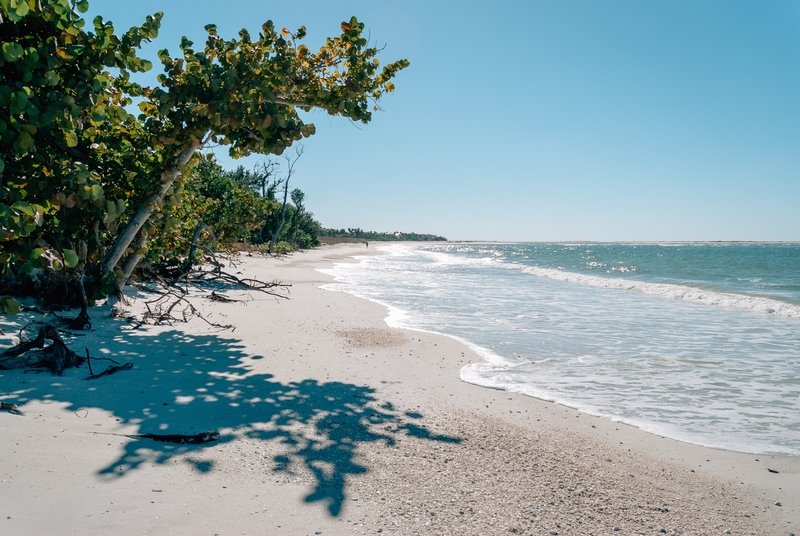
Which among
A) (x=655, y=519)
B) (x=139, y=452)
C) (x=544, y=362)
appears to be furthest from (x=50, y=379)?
(x=544, y=362)

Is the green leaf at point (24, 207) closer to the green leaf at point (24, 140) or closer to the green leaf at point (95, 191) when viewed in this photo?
the green leaf at point (24, 140)

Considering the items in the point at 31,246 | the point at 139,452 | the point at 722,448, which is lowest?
the point at 722,448

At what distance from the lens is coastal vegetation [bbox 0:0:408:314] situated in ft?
10.4

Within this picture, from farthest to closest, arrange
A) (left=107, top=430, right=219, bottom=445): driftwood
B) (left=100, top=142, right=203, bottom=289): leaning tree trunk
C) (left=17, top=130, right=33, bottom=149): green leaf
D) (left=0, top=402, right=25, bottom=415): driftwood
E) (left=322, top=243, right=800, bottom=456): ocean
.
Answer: (left=100, top=142, right=203, bottom=289): leaning tree trunk, (left=322, top=243, right=800, bottom=456): ocean, (left=0, top=402, right=25, bottom=415): driftwood, (left=107, top=430, right=219, bottom=445): driftwood, (left=17, top=130, right=33, bottom=149): green leaf

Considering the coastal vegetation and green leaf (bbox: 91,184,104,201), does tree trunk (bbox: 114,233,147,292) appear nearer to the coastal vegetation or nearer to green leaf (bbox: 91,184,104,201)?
the coastal vegetation

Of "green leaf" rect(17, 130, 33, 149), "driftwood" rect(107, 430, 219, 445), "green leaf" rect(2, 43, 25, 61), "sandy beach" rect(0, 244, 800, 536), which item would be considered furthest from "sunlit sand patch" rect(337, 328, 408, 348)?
"green leaf" rect(2, 43, 25, 61)

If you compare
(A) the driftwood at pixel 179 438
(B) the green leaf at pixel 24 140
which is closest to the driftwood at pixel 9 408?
(A) the driftwood at pixel 179 438

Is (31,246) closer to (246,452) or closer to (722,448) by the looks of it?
(246,452)

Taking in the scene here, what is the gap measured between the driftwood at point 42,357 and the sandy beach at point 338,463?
0.52 ft

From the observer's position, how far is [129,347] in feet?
20.7

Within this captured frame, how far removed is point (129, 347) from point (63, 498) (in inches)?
160

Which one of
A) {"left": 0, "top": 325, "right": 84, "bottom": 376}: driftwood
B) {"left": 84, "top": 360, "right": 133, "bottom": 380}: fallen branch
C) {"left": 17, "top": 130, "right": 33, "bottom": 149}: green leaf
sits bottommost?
{"left": 84, "top": 360, "right": 133, "bottom": 380}: fallen branch

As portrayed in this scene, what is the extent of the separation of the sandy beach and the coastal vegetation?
46.4 inches

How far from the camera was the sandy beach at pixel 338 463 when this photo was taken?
2.73 m
